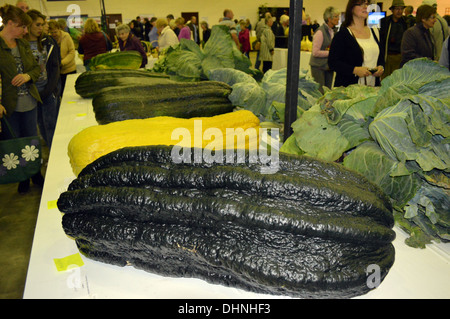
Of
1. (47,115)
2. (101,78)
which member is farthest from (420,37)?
(47,115)

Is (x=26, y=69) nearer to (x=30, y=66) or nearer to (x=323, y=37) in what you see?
(x=30, y=66)

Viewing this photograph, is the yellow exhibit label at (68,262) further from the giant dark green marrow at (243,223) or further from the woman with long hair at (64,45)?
the woman with long hair at (64,45)

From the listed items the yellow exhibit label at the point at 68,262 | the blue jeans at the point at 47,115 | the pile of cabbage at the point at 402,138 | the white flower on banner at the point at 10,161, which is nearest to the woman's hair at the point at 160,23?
the blue jeans at the point at 47,115

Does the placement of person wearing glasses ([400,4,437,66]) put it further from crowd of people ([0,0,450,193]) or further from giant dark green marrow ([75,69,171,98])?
giant dark green marrow ([75,69,171,98])

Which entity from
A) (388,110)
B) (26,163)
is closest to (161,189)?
(388,110)

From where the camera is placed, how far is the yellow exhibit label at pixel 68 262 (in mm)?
1239

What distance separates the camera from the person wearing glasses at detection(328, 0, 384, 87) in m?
3.05

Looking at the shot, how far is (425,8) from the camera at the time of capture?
4.40 meters

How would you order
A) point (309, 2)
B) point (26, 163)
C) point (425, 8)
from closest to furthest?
point (26, 163) → point (425, 8) → point (309, 2)

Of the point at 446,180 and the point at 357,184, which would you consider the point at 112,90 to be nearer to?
the point at 357,184

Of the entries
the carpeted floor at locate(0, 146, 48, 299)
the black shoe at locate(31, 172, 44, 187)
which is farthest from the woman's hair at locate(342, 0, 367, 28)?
the black shoe at locate(31, 172, 44, 187)

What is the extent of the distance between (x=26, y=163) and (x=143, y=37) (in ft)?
32.7

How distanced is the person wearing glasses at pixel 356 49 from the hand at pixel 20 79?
2.87 metres
